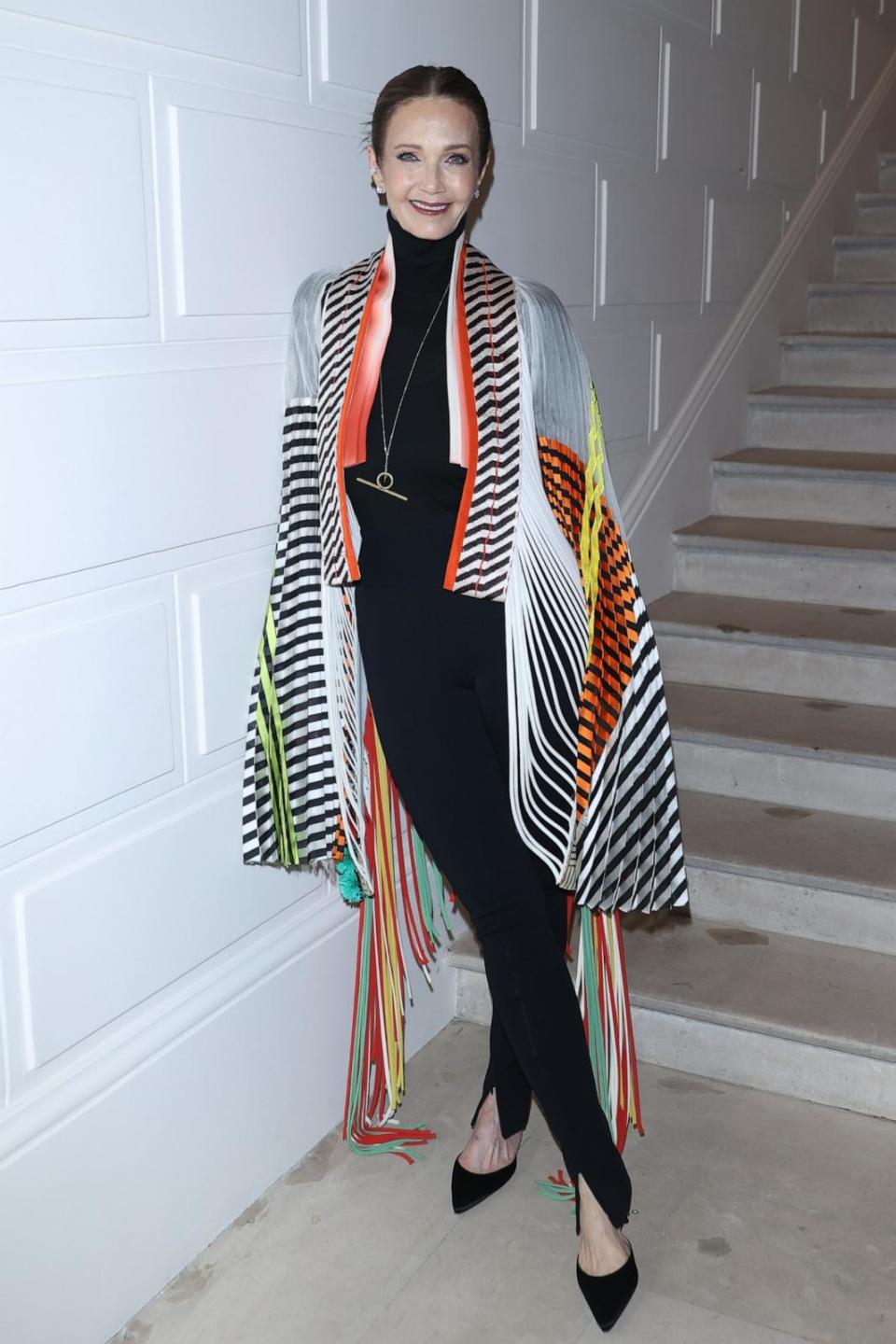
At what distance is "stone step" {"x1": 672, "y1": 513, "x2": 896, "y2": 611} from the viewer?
3.46 metres

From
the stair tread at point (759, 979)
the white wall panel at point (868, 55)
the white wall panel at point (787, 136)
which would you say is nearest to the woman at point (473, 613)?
the stair tread at point (759, 979)

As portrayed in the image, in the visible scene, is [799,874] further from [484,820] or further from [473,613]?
[473,613]

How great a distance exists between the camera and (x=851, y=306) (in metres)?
4.48

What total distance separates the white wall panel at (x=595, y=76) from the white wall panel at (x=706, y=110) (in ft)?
0.44

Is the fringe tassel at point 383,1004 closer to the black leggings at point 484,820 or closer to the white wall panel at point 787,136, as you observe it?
the black leggings at point 484,820

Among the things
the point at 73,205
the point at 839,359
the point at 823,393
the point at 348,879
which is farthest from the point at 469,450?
the point at 839,359

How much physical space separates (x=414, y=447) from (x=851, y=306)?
10.1 feet

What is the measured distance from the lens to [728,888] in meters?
2.80

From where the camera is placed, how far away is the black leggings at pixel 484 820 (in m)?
1.92

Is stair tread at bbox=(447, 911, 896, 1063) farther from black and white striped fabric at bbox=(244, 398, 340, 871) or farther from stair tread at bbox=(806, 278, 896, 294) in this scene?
stair tread at bbox=(806, 278, 896, 294)

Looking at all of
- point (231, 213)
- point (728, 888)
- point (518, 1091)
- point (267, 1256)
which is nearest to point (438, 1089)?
point (518, 1091)

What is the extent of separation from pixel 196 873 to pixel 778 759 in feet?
4.88

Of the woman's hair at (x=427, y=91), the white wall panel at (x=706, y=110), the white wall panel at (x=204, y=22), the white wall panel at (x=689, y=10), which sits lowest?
the woman's hair at (x=427, y=91)

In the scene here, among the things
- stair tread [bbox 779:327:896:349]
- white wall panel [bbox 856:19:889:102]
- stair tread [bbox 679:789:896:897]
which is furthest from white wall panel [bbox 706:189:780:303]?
stair tread [bbox 679:789:896:897]
